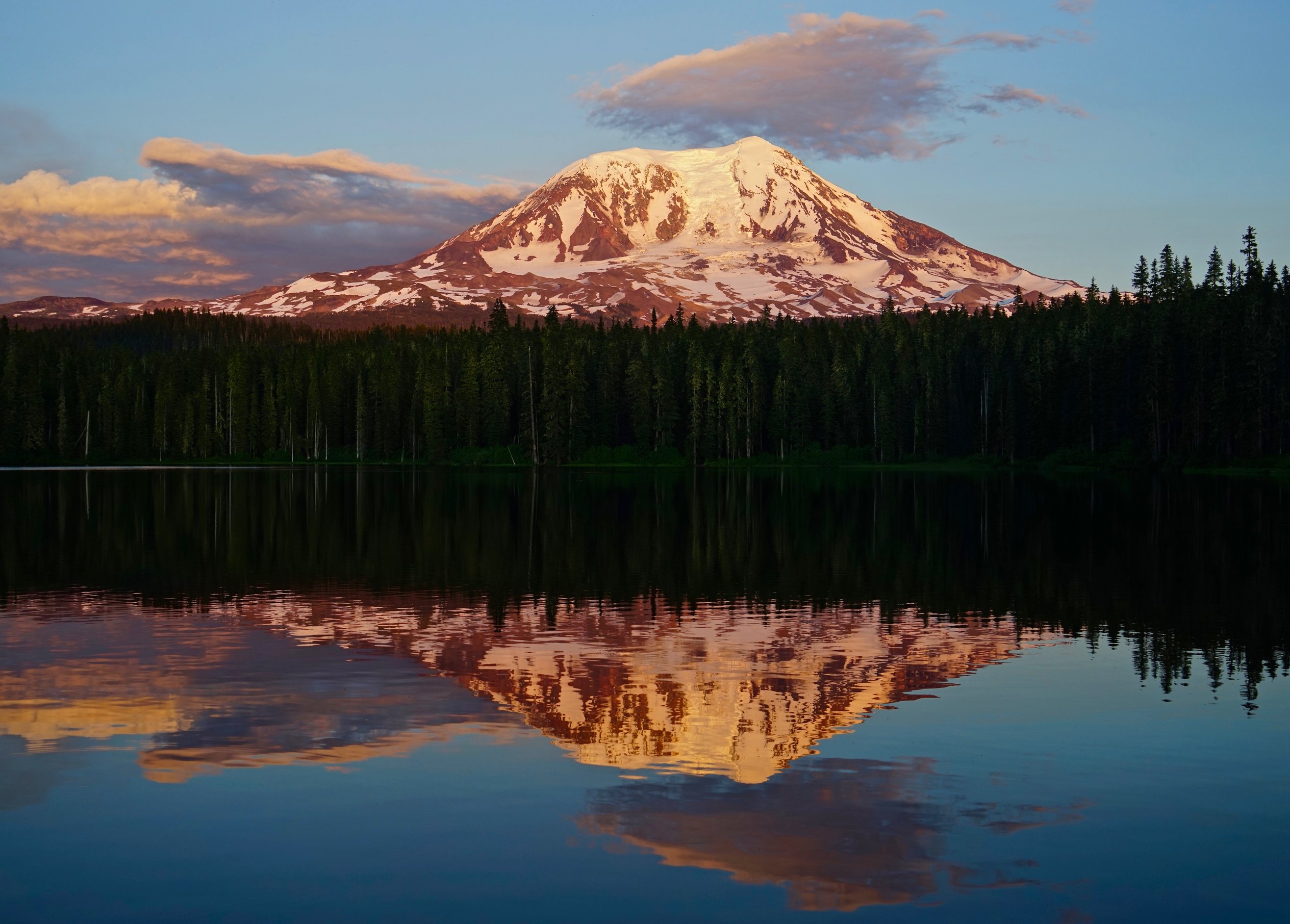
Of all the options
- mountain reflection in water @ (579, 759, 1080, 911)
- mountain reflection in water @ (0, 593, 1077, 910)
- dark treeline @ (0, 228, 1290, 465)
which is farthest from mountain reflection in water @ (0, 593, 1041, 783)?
dark treeline @ (0, 228, 1290, 465)

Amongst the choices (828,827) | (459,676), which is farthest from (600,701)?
(828,827)

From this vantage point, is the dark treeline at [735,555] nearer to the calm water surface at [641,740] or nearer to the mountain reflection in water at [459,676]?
the calm water surface at [641,740]

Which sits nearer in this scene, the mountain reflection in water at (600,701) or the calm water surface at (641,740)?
the calm water surface at (641,740)

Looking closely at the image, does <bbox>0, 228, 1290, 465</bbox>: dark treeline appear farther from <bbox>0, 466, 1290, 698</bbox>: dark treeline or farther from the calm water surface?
the calm water surface

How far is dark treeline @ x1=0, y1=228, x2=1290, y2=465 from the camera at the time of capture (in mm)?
119688

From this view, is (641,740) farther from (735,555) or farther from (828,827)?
(735,555)

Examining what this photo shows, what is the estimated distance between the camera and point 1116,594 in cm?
2931

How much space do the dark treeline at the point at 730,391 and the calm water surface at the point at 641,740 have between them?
301ft

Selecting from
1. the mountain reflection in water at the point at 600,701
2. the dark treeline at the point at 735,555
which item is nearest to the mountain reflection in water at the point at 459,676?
the mountain reflection in water at the point at 600,701

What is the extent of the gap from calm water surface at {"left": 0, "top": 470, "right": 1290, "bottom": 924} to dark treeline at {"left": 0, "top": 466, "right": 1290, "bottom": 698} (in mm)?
261

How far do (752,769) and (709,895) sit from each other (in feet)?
12.1

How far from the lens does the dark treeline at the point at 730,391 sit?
393 ft

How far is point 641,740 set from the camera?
49.6 ft

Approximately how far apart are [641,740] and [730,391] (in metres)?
143
